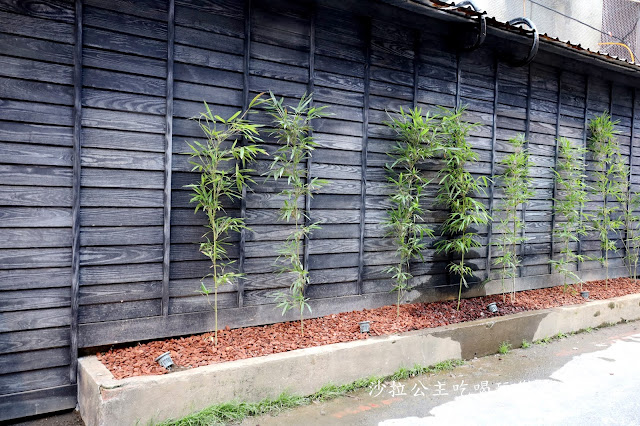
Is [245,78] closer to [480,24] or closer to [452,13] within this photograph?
[452,13]

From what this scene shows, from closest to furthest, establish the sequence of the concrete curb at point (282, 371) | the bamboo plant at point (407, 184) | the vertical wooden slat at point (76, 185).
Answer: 1. the concrete curb at point (282, 371)
2. the vertical wooden slat at point (76, 185)
3. the bamboo plant at point (407, 184)

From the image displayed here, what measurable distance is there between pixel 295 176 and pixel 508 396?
2.58 metres

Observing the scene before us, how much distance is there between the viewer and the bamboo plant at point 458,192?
5.00m

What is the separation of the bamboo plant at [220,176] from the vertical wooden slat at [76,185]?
31.7 inches

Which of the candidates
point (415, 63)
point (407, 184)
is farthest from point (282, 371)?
point (415, 63)

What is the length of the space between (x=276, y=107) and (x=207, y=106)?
620mm

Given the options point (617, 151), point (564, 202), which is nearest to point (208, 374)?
point (564, 202)

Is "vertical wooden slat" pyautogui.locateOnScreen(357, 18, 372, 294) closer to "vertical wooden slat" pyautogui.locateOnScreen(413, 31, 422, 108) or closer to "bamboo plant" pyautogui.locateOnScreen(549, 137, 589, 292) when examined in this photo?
"vertical wooden slat" pyautogui.locateOnScreen(413, 31, 422, 108)

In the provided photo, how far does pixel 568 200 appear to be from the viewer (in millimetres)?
6262

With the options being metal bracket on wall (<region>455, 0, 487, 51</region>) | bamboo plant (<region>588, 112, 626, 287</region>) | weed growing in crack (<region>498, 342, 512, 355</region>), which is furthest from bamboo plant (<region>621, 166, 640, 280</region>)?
metal bracket on wall (<region>455, 0, 487, 51</region>)

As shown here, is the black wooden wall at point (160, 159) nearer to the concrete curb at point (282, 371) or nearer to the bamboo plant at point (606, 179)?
the concrete curb at point (282, 371)

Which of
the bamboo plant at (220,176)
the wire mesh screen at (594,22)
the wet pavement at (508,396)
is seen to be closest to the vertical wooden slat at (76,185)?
the bamboo plant at (220,176)

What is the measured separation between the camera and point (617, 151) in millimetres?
7113

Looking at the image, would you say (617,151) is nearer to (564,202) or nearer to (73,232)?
(564,202)
